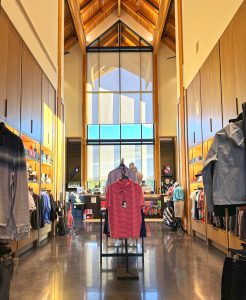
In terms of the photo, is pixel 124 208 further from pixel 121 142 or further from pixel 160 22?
pixel 121 142

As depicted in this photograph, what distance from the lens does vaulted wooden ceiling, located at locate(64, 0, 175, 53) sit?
1356cm

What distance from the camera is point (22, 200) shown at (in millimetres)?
2455

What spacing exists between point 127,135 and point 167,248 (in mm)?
10468

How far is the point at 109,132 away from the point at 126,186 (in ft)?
40.0

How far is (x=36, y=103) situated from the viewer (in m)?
6.85

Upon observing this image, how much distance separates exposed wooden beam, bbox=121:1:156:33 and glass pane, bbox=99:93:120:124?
364 cm

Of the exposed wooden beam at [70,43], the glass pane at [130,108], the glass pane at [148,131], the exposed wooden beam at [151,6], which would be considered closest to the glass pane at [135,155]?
the glass pane at [148,131]

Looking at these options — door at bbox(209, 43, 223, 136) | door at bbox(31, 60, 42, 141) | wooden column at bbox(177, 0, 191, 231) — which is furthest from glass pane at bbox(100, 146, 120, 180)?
door at bbox(209, 43, 223, 136)

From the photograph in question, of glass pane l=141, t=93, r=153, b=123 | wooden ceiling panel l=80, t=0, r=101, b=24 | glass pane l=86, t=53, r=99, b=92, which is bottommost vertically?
glass pane l=141, t=93, r=153, b=123

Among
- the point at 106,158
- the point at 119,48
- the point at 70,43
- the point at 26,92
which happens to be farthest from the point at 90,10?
the point at 26,92

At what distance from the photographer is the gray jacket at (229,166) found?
2162 mm

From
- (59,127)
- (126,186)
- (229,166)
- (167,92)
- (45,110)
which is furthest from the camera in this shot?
(167,92)

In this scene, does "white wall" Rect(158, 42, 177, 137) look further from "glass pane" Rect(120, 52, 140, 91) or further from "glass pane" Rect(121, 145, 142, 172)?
"glass pane" Rect(121, 145, 142, 172)

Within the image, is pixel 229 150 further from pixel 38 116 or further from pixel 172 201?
pixel 172 201
